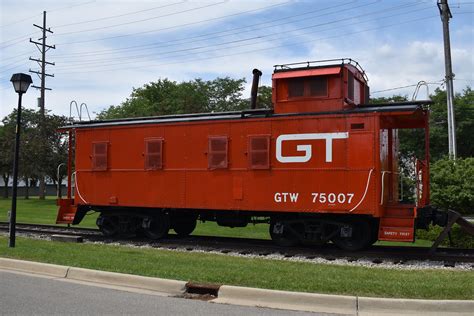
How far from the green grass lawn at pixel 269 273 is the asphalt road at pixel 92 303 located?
84 centimetres

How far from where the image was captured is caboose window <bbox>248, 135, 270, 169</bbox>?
12.5 meters

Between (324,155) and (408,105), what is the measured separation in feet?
6.99

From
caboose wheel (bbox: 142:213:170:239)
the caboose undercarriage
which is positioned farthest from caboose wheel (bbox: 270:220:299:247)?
caboose wheel (bbox: 142:213:170:239)

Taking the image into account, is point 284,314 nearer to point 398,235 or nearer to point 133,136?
point 398,235

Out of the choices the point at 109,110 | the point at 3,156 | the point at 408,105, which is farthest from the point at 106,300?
the point at 109,110

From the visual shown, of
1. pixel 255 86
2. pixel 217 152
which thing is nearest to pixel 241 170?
pixel 217 152

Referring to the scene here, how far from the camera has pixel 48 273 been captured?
919cm

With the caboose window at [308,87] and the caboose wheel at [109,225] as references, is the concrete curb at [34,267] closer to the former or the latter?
the caboose wheel at [109,225]

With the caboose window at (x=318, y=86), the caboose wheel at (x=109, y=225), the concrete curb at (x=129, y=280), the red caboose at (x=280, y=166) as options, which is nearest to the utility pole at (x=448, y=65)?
the red caboose at (x=280, y=166)

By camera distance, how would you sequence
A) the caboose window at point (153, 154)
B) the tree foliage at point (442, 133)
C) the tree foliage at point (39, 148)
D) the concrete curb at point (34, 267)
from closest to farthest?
the concrete curb at point (34, 267) → the caboose window at point (153, 154) → the tree foliage at point (442, 133) → the tree foliage at point (39, 148)

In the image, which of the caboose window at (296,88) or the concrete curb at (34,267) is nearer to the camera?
the concrete curb at (34,267)

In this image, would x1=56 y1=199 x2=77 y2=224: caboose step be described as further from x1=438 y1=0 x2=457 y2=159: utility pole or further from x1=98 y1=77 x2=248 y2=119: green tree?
x1=98 y1=77 x2=248 y2=119: green tree

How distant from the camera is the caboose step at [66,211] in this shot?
15.5 metres

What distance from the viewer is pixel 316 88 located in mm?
12656
